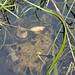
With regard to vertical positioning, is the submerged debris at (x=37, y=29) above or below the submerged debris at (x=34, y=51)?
above

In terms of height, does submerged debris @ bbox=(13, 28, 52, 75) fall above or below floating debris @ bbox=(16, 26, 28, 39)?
below

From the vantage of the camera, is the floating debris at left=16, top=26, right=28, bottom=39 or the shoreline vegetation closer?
the shoreline vegetation

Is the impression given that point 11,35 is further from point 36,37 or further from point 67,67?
point 67,67

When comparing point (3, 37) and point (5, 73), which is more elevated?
point (3, 37)

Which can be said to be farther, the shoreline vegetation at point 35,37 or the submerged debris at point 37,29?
the submerged debris at point 37,29

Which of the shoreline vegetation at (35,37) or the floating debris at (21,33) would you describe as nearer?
the shoreline vegetation at (35,37)

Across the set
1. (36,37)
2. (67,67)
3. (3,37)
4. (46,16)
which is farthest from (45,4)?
(67,67)

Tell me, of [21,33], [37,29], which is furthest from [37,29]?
[21,33]

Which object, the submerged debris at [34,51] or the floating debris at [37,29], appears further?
the floating debris at [37,29]

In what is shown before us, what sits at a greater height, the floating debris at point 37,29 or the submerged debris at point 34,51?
the floating debris at point 37,29

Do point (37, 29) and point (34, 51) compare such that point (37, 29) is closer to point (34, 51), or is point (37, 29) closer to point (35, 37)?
point (35, 37)

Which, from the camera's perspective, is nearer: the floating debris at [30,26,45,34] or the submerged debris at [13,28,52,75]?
the submerged debris at [13,28,52,75]
